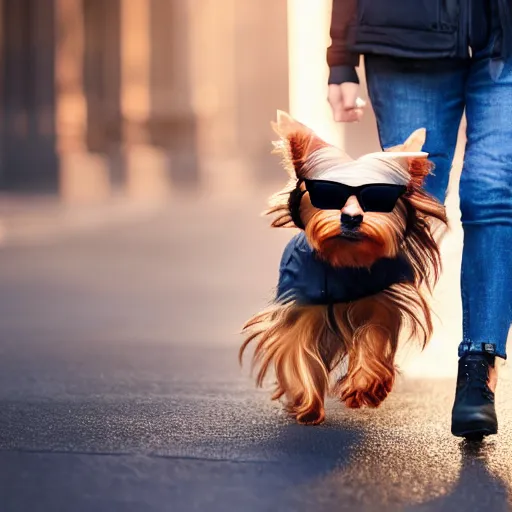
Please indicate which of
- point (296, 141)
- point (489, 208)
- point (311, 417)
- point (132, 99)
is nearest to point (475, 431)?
point (311, 417)

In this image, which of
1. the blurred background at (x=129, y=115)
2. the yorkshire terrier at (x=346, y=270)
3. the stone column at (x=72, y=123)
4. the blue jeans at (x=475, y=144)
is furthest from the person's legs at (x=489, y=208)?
the stone column at (x=72, y=123)

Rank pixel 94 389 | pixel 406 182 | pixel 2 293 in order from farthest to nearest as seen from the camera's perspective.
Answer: pixel 2 293, pixel 94 389, pixel 406 182

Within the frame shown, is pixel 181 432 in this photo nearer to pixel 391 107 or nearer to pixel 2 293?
pixel 391 107

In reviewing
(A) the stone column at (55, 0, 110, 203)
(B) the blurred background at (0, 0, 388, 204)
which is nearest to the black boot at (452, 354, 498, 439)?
(B) the blurred background at (0, 0, 388, 204)

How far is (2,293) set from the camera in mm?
8383

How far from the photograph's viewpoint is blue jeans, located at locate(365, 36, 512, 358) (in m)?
4.01

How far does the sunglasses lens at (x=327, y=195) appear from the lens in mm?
3613

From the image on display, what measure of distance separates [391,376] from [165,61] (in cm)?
2883

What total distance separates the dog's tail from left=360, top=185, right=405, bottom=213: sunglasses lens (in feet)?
1.36

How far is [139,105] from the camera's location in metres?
30.6

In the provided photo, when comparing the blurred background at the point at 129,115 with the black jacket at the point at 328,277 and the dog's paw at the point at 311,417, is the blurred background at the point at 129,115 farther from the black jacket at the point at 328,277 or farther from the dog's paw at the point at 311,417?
the black jacket at the point at 328,277

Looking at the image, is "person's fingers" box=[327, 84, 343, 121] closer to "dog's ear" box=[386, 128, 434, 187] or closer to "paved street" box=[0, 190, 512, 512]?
"dog's ear" box=[386, 128, 434, 187]

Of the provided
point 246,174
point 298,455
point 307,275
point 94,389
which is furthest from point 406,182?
point 246,174

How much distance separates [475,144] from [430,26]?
1.09 ft
